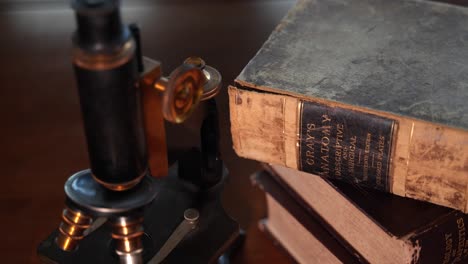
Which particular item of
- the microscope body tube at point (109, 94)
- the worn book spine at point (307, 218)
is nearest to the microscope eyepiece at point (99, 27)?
the microscope body tube at point (109, 94)

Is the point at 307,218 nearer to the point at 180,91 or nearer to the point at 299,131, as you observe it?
the point at 299,131

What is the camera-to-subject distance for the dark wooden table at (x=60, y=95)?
1084 millimetres

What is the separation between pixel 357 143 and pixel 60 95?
1.93 ft

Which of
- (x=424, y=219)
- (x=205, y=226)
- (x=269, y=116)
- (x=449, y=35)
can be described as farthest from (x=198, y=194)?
(x=449, y=35)

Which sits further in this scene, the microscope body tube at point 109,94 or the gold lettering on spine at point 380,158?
the gold lettering on spine at point 380,158

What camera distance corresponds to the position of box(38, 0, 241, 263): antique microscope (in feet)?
2.27

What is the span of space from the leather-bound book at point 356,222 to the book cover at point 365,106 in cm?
2

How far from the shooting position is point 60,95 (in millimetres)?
1278

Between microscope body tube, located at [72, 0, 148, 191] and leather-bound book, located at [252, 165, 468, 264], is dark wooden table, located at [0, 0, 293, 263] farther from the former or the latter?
microscope body tube, located at [72, 0, 148, 191]

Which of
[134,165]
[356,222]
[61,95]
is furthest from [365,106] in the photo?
[61,95]

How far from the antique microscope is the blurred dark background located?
61 millimetres

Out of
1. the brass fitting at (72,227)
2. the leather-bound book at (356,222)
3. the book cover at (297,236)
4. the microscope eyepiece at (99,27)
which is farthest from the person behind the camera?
the book cover at (297,236)

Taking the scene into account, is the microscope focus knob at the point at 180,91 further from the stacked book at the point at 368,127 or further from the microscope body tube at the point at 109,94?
the stacked book at the point at 368,127

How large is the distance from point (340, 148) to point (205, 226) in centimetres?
20
